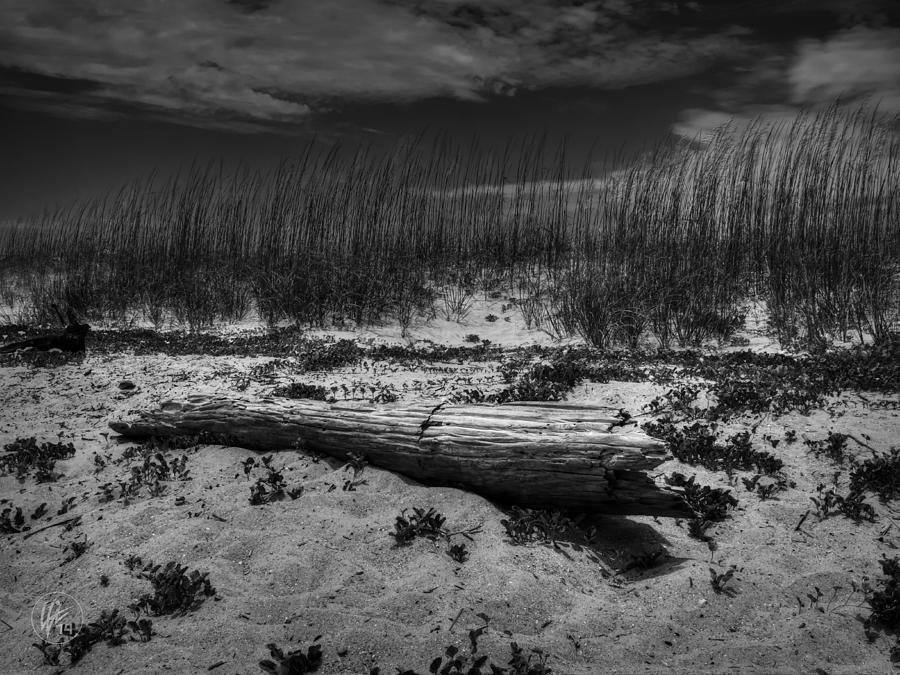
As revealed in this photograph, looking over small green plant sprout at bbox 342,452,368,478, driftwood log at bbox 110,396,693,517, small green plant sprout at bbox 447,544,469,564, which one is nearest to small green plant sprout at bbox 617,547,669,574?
driftwood log at bbox 110,396,693,517

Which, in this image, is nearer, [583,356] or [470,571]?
[470,571]

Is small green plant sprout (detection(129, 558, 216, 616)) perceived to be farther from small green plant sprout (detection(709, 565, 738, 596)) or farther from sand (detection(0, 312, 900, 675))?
small green plant sprout (detection(709, 565, 738, 596))

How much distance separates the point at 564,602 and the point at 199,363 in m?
5.29

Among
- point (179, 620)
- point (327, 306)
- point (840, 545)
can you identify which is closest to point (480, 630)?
point (179, 620)

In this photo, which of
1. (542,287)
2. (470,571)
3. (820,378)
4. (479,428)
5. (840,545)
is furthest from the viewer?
(542,287)

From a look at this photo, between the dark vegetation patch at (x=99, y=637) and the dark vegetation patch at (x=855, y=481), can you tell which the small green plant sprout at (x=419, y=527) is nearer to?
the dark vegetation patch at (x=99, y=637)

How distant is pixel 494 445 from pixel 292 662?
150 cm

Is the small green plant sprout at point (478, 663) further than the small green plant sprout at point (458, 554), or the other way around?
the small green plant sprout at point (458, 554)

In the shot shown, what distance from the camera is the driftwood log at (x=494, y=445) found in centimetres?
285

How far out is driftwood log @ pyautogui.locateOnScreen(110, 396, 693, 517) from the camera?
2850 mm

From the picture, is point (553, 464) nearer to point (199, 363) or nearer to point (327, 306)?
point (199, 363)

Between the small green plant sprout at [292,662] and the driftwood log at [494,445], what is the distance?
136 centimetres

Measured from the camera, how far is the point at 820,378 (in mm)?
4949

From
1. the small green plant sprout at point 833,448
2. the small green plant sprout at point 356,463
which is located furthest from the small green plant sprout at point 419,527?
the small green plant sprout at point 833,448
